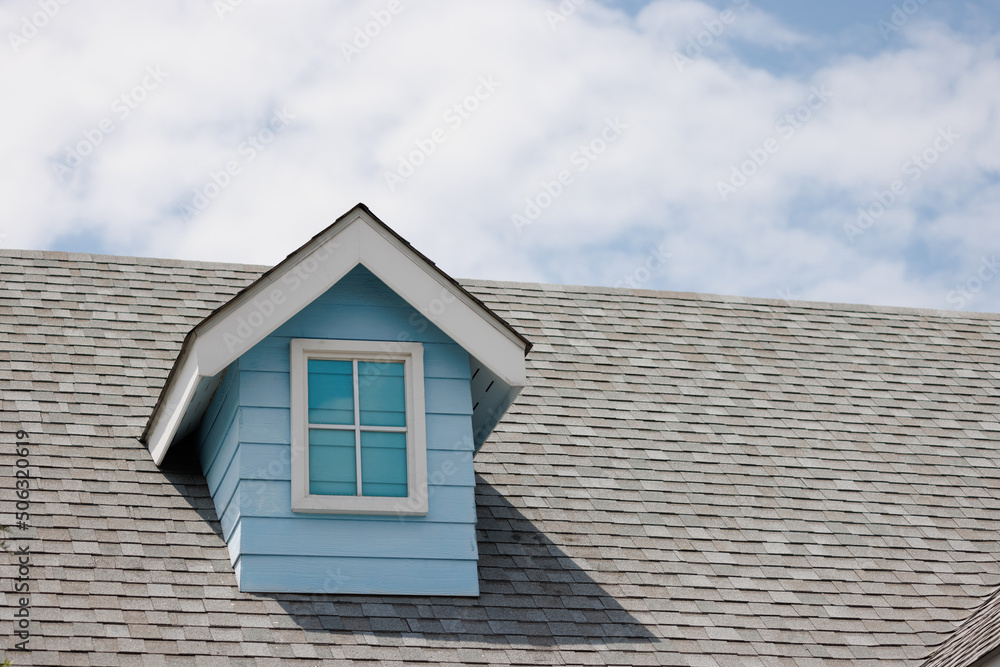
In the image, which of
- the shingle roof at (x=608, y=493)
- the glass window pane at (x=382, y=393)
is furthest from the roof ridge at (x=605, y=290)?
the glass window pane at (x=382, y=393)

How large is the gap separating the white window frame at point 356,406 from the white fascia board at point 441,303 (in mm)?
268

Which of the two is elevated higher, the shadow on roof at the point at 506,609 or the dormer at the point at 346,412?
the dormer at the point at 346,412

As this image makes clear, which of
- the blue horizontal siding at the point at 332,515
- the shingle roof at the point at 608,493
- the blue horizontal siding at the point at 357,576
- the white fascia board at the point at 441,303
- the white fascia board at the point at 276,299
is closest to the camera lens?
the shingle roof at the point at 608,493

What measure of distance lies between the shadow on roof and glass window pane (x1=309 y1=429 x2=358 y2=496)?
62 cm

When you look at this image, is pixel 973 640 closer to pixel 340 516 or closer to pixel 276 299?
pixel 340 516

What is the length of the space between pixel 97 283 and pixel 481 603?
430cm

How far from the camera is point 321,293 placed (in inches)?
282

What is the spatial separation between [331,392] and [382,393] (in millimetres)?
307

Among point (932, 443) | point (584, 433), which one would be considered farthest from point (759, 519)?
point (932, 443)

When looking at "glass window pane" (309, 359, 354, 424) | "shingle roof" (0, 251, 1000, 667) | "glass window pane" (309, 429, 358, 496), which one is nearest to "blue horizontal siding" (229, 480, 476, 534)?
"glass window pane" (309, 429, 358, 496)

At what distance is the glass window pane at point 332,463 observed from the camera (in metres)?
6.94

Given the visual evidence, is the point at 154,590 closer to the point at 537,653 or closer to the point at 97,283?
the point at 537,653

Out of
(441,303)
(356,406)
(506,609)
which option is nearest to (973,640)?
(506,609)

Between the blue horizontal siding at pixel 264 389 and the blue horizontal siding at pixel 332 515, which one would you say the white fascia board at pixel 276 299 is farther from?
the blue horizontal siding at pixel 332 515
